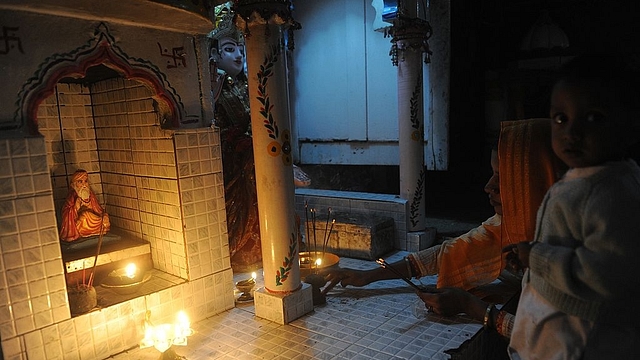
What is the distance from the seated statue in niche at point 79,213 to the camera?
4.40 m

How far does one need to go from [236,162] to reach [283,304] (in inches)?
99.2

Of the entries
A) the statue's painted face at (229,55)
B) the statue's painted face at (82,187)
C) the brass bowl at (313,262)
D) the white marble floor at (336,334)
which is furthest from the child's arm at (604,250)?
the statue's painted face at (229,55)

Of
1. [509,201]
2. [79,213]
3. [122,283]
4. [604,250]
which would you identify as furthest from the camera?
[79,213]

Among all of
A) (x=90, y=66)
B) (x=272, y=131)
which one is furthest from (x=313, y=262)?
(x=90, y=66)

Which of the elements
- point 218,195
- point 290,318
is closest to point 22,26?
point 218,195

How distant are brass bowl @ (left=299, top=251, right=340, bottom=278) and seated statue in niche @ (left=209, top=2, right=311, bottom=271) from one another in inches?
35.9

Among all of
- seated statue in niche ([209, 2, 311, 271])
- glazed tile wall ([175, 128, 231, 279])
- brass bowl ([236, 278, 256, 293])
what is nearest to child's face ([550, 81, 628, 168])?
glazed tile wall ([175, 128, 231, 279])

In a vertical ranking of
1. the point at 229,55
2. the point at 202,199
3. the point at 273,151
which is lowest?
the point at 202,199

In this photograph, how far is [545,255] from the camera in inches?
65.6

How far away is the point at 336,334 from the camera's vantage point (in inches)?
153

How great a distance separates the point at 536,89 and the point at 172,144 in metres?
8.02

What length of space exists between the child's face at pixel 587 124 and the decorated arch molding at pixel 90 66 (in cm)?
328

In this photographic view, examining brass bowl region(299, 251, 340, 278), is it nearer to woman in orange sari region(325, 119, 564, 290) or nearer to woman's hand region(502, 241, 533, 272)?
woman in orange sari region(325, 119, 564, 290)

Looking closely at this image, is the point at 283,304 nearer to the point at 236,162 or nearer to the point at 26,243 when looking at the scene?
the point at 26,243
